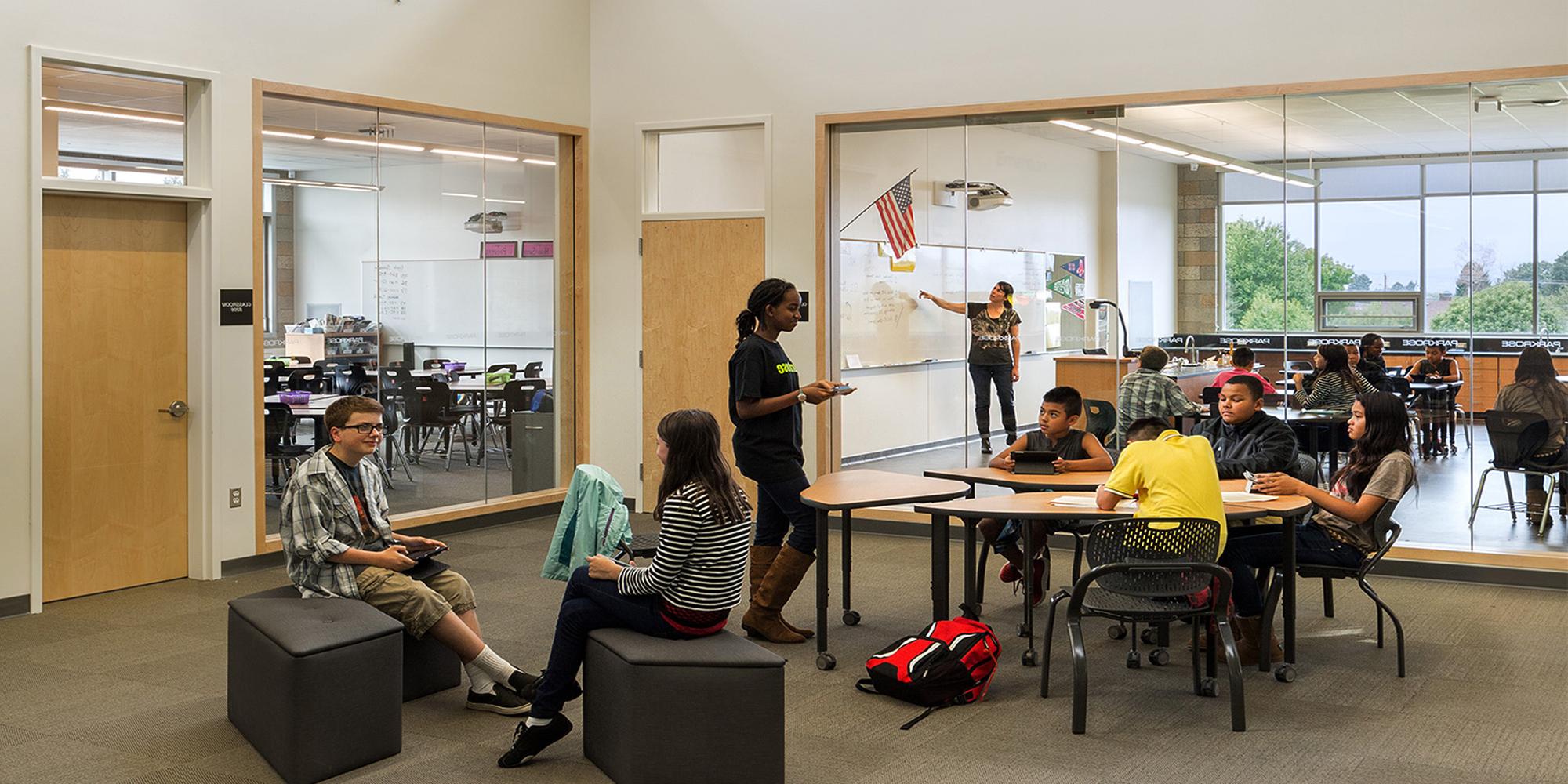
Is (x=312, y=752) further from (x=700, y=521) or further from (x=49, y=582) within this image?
(x=49, y=582)

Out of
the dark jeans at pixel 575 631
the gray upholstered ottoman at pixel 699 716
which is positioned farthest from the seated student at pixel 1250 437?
the dark jeans at pixel 575 631

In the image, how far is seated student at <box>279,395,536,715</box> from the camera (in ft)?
16.0

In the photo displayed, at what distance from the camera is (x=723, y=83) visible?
9.56 meters

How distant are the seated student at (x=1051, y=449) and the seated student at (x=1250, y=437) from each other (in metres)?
0.61

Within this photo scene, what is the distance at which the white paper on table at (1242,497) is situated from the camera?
5.33 meters

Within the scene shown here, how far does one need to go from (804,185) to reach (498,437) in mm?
2819

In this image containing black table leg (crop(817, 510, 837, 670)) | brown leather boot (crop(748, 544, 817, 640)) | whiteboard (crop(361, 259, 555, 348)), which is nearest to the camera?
black table leg (crop(817, 510, 837, 670))

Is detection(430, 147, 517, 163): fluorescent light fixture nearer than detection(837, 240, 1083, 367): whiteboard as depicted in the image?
No

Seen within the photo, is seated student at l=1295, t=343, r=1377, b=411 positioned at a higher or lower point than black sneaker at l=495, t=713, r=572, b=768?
higher

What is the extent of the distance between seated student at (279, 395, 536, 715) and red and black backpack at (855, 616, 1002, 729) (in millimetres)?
1396

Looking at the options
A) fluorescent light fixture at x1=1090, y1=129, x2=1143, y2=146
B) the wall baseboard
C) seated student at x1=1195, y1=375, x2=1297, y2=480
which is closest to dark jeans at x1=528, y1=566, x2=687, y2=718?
seated student at x1=1195, y1=375, x2=1297, y2=480

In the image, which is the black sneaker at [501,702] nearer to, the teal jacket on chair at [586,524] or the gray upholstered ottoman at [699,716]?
the teal jacket on chair at [586,524]

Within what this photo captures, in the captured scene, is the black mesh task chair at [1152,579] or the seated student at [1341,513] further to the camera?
the seated student at [1341,513]

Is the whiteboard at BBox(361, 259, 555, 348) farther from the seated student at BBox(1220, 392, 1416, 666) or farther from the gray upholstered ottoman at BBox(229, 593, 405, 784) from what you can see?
the seated student at BBox(1220, 392, 1416, 666)
